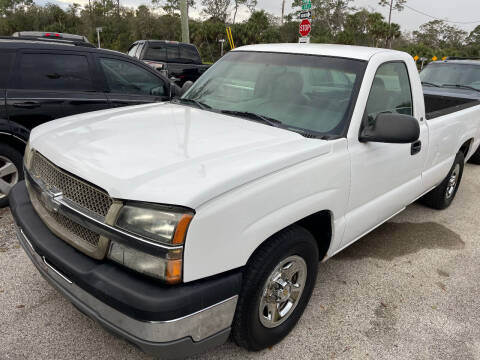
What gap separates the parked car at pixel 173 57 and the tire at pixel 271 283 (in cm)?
979

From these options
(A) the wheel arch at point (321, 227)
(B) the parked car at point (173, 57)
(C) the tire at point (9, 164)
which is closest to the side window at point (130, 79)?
(C) the tire at point (9, 164)

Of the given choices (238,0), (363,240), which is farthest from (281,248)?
(238,0)

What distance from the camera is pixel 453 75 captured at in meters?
7.96

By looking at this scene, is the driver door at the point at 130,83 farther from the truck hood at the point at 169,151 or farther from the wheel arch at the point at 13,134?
the truck hood at the point at 169,151

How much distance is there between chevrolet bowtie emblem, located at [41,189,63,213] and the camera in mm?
2115

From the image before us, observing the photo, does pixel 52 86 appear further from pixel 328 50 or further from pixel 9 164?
pixel 328 50

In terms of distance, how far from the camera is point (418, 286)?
3320 mm

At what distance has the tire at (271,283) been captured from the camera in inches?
82.4

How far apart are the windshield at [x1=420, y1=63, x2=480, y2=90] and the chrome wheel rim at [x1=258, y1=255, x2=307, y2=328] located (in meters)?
6.84

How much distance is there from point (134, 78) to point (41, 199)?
10.7 ft

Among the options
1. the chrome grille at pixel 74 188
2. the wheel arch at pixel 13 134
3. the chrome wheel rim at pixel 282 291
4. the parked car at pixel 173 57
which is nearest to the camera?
the chrome grille at pixel 74 188

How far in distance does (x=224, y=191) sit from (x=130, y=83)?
3860mm

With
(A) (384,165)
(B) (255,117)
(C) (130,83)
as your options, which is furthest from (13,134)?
(A) (384,165)

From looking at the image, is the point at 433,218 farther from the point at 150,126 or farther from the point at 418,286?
the point at 150,126
